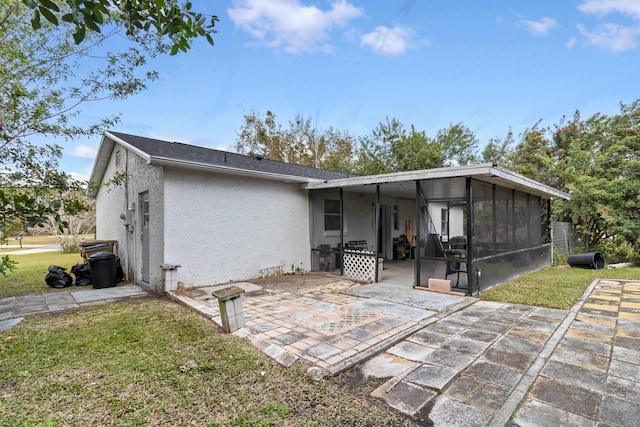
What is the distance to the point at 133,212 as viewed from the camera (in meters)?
7.95

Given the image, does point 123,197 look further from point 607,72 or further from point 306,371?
point 607,72

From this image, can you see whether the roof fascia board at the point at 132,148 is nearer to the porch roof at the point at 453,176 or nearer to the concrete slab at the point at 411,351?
the porch roof at the point at 453,176

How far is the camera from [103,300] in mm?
6035

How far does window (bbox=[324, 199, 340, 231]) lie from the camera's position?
31.8 feet

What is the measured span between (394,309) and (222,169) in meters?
4.56

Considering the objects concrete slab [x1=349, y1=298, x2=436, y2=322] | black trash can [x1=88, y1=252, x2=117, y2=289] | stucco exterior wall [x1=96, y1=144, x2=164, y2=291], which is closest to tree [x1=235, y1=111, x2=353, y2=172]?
stucco exterior wall [x1=96, y1=144, x2=164, y2=291]

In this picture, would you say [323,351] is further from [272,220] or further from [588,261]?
[588,261]

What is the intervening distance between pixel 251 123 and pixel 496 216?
20.7 m

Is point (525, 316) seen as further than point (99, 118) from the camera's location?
No

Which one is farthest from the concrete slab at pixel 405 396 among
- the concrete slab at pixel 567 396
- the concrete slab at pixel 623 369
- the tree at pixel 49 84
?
the tree at pixel 49 84

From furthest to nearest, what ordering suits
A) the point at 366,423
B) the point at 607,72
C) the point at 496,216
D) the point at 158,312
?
the point at 607,72 → the point at 496,216 → the point at 158,312 → the point at 366,423

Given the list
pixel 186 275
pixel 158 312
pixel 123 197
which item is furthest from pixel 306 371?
pixel 123 197

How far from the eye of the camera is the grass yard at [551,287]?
5.61 meters

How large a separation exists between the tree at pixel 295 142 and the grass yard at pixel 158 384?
2080 centimetres
